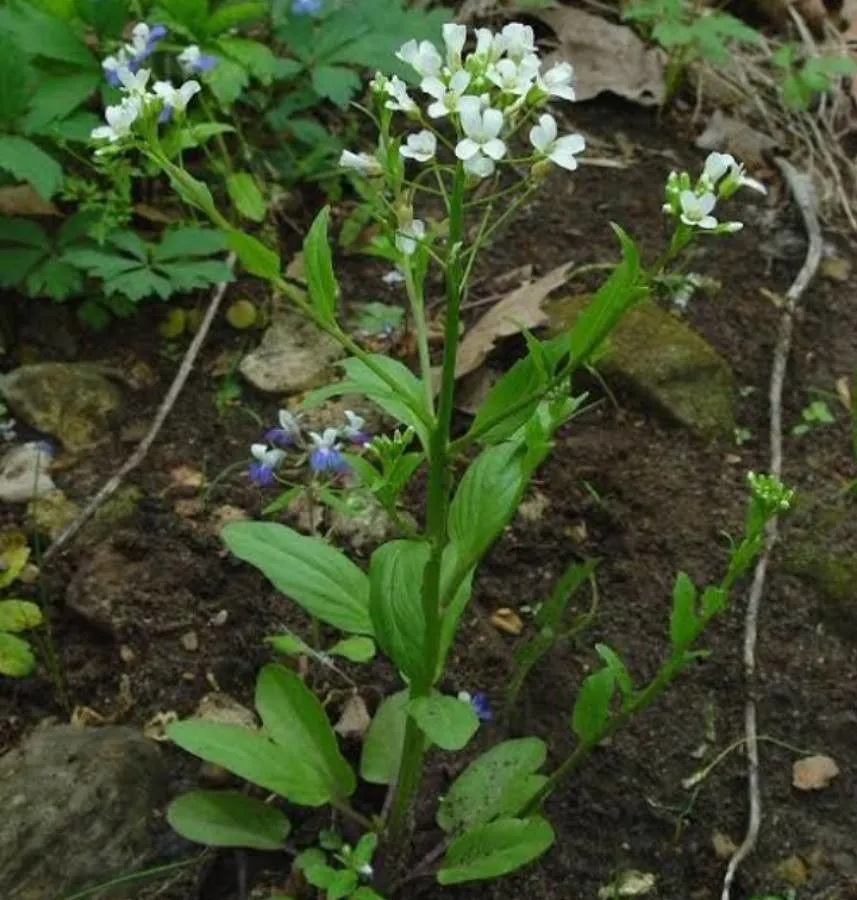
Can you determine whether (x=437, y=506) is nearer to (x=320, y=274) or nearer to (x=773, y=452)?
(x=320, y=274)

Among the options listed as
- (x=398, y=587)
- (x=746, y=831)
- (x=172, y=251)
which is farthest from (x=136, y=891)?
(x=172, y=251)

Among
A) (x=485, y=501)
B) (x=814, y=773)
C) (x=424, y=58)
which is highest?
(x=424, y=58)

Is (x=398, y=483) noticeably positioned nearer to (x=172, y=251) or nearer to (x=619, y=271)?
(x=619, y=271)

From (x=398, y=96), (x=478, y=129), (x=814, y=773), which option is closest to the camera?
(x=478, y=129)

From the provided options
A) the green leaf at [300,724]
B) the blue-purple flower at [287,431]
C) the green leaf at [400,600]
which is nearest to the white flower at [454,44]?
the green leaf at [400,600]

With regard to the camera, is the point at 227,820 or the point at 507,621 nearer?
the point at 227,820

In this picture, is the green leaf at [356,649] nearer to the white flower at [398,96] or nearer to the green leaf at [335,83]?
the white flower at [398,96]

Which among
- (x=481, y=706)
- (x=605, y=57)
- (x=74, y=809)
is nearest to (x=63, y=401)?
(x=74, y=809)
